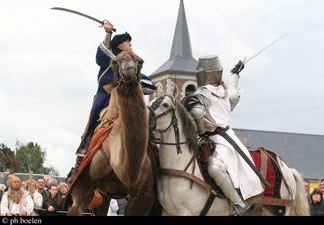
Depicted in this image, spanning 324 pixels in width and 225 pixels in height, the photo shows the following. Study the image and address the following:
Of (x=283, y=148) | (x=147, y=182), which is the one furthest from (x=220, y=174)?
(x=283, y=148)

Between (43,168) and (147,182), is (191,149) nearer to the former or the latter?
(147,182)

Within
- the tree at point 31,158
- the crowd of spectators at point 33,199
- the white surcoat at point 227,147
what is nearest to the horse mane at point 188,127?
the white surcoat at point 227,147

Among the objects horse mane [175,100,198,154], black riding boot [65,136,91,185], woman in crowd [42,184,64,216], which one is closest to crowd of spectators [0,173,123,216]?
woman in crowd [42,184,64,216]

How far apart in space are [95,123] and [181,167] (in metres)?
1.51

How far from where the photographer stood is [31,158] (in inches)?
2753

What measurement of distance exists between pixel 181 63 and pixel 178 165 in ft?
208

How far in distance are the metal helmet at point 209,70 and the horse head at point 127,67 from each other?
2.21 metres

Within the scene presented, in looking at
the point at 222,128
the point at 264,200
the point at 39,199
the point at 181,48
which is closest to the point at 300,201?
the point at 264,200

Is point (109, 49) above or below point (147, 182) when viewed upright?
above

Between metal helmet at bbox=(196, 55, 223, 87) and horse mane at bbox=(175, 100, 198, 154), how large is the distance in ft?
3.29

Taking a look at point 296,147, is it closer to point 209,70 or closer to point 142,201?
point 209,70

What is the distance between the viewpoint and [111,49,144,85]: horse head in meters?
6.71

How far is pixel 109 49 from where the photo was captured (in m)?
8.32

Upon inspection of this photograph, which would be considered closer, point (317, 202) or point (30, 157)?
point (317, 202)
